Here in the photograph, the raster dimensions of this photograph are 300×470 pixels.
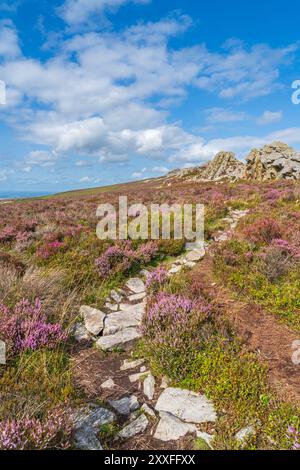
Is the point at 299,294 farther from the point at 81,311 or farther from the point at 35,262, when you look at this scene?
the point at 35,262

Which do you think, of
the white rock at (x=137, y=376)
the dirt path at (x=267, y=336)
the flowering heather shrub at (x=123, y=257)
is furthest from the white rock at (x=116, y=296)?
the white rock at (x=137, y=376)

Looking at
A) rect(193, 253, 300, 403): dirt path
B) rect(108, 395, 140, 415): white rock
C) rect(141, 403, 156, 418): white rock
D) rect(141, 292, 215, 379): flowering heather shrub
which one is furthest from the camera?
rect(141, 292, 215, 379): flowering heather shrub

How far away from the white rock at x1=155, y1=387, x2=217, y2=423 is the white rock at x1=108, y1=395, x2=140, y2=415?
0.92 ft

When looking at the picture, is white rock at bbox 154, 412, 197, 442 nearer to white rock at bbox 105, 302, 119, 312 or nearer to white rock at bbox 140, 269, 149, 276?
white rock at bbox 105, 302, 119, 312

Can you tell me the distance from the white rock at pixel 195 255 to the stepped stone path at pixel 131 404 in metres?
3.30

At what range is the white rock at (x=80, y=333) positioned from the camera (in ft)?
15.4

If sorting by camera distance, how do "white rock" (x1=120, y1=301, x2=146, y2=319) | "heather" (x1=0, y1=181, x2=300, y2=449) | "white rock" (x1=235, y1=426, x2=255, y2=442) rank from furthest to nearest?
1. "white rock" (x1=120, y1=301, x2=146, y2=319)
2. "heather" (x1=0, y1=181, x2=300, y2=449)
3. "white rock" (x1=235, y1=426, x2=255, y2=442)

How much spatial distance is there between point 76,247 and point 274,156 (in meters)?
33.6

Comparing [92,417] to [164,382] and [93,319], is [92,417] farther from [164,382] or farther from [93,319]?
[93,319]

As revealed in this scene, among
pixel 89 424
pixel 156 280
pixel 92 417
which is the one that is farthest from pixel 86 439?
pixel 156 280

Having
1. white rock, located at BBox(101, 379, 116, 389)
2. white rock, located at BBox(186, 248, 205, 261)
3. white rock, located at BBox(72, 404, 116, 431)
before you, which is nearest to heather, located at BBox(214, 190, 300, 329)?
white rock, located at BBox(186, 248, 205, 261)

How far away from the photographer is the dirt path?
342 cm

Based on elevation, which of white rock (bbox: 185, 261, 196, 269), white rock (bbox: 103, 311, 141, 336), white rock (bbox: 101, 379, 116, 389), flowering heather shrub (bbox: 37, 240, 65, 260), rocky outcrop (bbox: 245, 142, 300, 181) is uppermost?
rocky outcrop (bbox: 245, 142, 300, 181)

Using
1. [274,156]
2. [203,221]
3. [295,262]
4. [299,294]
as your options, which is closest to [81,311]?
[299,294]
